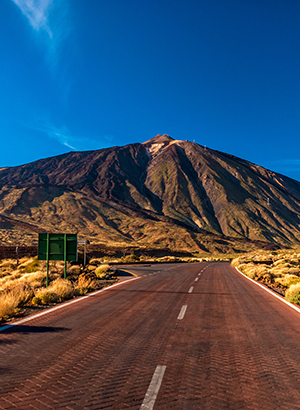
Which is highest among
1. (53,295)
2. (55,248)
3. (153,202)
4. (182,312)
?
(153,202)

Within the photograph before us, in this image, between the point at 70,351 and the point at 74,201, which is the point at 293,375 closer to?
the point at 70,351

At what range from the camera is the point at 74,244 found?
47.4 feet

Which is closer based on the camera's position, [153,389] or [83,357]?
[153,389]

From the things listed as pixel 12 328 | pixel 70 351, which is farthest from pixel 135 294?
pixel 70 351

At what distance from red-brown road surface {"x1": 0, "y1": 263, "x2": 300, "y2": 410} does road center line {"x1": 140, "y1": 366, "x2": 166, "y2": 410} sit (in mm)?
13

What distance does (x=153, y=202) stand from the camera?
474ft

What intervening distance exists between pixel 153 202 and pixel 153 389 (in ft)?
462

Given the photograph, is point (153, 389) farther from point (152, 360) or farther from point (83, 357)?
point (83, 357)

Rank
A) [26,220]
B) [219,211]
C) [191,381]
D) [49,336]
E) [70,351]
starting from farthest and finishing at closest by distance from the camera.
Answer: [219,211], [26,220], [49,336], [70,351], [191,381]

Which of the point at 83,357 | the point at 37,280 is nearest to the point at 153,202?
the point at 37,280

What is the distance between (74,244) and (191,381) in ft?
36.7

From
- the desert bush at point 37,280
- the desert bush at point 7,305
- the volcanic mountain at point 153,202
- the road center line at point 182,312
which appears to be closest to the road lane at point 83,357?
the road center line at point 182,312

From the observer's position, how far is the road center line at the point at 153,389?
3.43 metres

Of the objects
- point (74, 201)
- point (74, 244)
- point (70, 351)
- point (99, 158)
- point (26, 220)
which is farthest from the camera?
point (99, 158)
